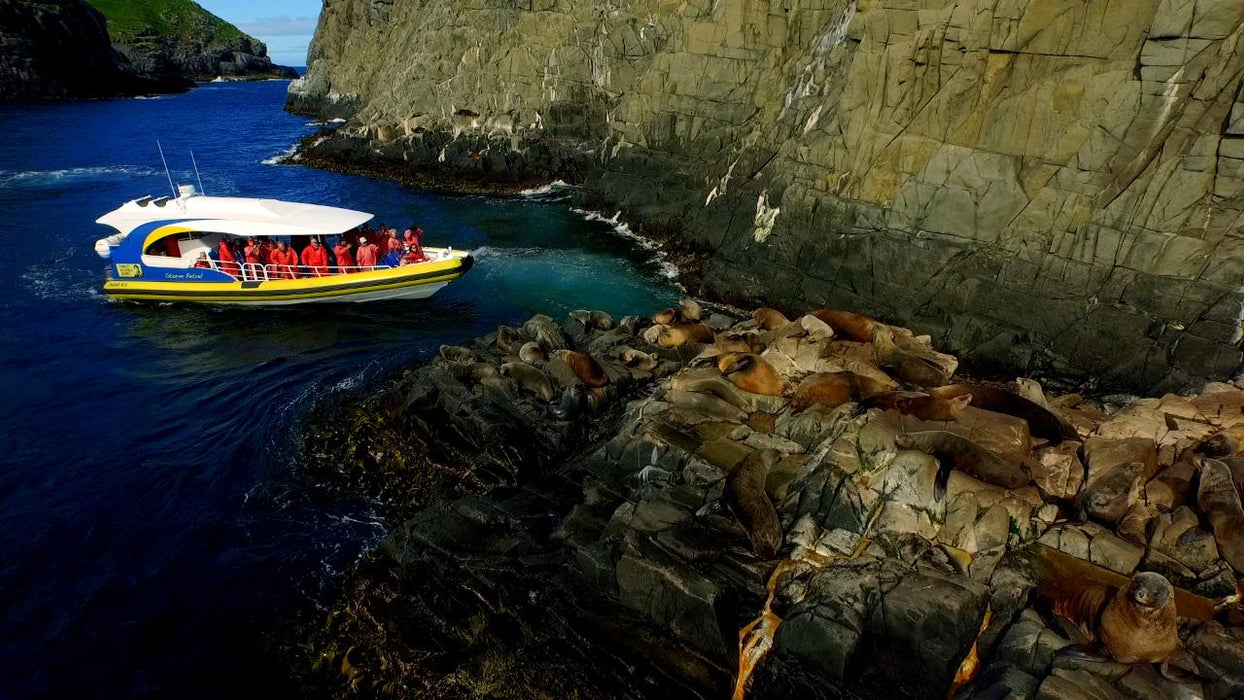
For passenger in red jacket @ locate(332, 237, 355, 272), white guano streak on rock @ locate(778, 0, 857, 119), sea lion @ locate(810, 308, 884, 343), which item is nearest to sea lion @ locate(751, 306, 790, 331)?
sea lion @ locate(810, 308, 884, 343)

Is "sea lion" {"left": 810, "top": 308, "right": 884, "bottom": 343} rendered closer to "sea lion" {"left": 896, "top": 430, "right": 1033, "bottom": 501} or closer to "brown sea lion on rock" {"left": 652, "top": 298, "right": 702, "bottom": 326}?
"brown sea lion on rock" {"left": 652, "top": 298, "right": 702, "bottom": 326}

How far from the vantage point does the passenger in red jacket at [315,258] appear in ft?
76.9

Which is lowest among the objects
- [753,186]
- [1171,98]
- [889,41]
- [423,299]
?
[423,299]

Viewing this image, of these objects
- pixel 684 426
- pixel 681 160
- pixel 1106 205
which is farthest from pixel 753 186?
pixel 684 426

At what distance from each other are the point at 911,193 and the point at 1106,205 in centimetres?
516

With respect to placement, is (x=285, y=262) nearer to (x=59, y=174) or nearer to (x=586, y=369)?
(x=586, y=369)

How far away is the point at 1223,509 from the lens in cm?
914

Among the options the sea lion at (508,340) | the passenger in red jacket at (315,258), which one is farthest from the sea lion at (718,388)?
the passenger in red jacket at (315,258)

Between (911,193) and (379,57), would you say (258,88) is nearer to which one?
(379,57)

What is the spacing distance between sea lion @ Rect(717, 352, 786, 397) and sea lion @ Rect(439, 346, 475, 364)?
7166mm

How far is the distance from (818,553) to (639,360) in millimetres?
8555

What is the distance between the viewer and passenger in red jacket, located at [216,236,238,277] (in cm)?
2352

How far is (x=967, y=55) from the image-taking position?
821 inches

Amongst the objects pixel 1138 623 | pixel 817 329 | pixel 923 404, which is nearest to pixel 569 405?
pixel 817 329
